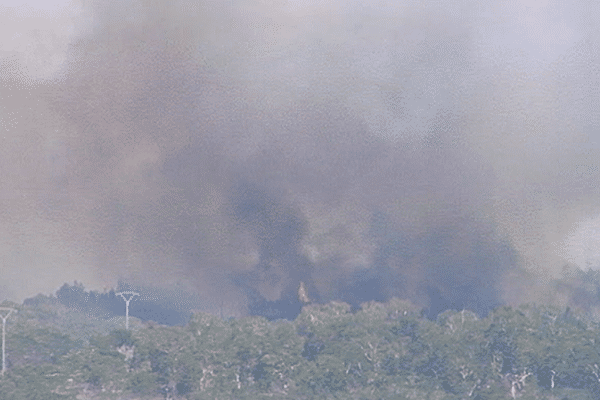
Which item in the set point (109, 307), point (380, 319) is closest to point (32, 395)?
point (380, 319)

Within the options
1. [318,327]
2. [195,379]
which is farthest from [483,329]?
[195,379]

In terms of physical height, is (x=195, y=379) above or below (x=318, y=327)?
below

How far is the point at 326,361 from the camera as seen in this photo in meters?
72.7

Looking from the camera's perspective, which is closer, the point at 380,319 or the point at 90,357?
the point at 90,357

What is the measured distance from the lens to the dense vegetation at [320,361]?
70062 mm

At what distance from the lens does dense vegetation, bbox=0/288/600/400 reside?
70.1 meters

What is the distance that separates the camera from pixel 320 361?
238 ft

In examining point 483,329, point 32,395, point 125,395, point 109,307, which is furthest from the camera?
point 109,307

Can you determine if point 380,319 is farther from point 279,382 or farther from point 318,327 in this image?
point 279,382

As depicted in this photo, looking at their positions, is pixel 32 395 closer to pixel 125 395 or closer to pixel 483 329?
pixel 125 395

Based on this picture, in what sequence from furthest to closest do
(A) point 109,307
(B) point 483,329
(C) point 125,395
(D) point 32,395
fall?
(A) point 109,307, (B) point 483,329, (C) point 125,395, (D) point 32,395

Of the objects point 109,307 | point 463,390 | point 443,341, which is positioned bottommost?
point 463,390

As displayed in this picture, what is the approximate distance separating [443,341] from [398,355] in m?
3.34

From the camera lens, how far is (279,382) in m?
72.4
